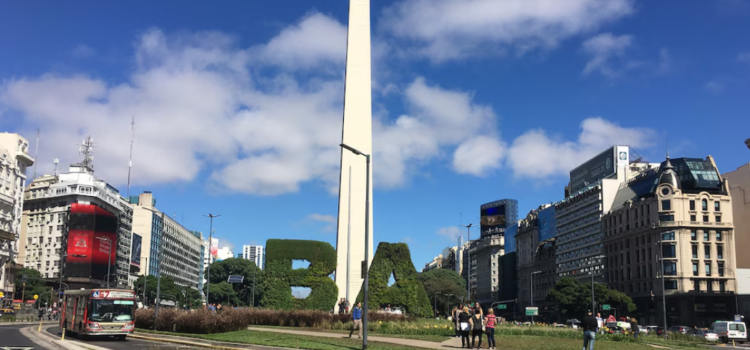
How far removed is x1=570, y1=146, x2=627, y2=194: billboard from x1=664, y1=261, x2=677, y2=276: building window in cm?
2942

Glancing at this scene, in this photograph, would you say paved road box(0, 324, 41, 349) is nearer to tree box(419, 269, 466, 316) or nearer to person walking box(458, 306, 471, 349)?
person walking box(458, 306, 471, 349)

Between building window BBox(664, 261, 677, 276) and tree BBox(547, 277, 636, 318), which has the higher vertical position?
building window BBox(664, 261, 677, 276)

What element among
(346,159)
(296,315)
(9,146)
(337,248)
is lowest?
(296,315)

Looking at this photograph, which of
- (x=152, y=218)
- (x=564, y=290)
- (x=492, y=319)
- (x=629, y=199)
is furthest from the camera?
(x=152, y=218)

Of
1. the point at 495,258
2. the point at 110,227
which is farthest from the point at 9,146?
the point at 495,258


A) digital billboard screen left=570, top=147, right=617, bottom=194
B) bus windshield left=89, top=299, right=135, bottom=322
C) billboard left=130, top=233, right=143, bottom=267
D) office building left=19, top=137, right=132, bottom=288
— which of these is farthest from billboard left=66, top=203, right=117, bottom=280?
bus windshield left=89, top=299, right=135, bottom=322

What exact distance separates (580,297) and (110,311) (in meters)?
84.3

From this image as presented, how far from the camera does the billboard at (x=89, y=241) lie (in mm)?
125188

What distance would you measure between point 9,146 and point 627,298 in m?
101

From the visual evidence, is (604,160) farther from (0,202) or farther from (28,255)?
(28,255)

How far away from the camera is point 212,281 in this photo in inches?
5507

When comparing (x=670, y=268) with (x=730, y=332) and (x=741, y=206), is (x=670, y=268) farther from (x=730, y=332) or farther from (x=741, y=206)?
(x=730, y=332)

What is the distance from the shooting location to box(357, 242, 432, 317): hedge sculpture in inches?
2111

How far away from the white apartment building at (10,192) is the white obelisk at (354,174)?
65.6m
